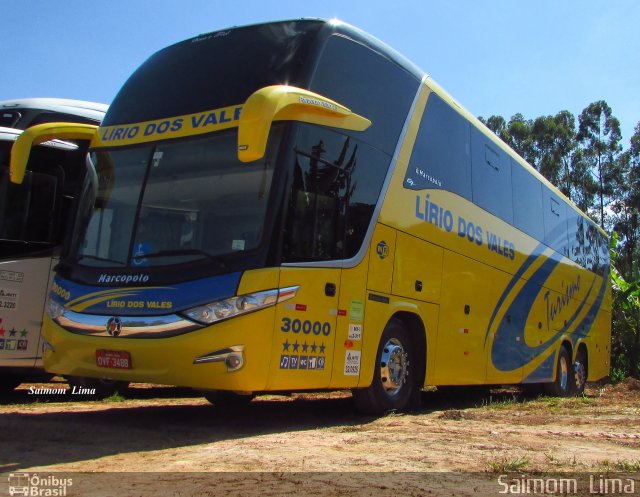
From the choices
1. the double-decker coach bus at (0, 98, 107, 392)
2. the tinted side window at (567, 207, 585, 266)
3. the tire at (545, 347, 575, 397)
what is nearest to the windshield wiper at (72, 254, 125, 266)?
the double-decker coach bus at (0, 98, 107, 392)

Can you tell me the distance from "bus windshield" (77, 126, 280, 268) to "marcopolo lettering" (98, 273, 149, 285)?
5.2 inches

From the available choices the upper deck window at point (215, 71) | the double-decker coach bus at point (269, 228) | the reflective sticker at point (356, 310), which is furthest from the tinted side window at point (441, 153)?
the upper deck window at point (215, 71)

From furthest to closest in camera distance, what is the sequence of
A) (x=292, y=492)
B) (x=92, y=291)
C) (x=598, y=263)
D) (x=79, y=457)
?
(x=598, y=263)
(x=92, y=291)
(x=79, y=457)
(x=292, y=492)

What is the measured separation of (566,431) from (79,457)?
484cm

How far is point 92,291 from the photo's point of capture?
655 centimetres

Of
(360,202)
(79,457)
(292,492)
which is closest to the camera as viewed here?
(292,492)

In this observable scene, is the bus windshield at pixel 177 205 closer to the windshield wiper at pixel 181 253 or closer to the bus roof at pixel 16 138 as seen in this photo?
the windshield wiper at pixel 181 253

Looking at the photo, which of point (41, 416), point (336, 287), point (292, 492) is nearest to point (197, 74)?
point (336, 287)

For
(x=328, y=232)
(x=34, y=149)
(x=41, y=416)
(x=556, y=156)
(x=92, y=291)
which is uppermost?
(x=556, y=156)

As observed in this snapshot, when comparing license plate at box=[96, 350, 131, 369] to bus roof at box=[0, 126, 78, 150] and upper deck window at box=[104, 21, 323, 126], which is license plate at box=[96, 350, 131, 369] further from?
bus roof at box=[0, 126, 78, 150]

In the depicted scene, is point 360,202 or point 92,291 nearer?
point 92,291

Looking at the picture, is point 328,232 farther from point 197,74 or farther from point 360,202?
point 197,74

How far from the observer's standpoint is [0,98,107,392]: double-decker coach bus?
27.2 feet

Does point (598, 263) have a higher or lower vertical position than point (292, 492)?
higher
